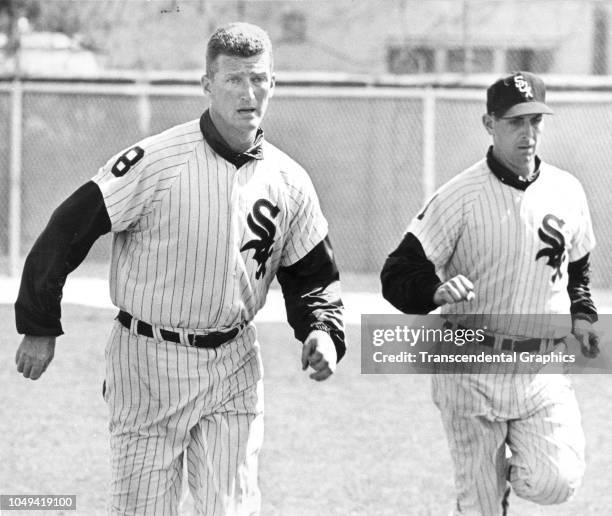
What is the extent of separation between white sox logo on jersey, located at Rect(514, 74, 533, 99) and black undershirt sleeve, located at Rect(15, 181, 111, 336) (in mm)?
1943

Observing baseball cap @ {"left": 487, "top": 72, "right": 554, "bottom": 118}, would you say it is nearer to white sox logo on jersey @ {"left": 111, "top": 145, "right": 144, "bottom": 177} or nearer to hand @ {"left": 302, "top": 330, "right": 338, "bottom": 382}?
hand @ {"left": 302, "top": 330, "right": 338, "bottom": 382}

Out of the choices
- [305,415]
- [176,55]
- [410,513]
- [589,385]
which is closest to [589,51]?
[176,55]

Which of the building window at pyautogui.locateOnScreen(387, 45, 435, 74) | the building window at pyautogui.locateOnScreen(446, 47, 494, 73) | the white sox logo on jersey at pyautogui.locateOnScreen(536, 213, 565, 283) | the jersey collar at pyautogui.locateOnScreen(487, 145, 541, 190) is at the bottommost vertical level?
the white sox logo on jersey at pyautogui.locateOnScreen(536, 213, 565, 283)

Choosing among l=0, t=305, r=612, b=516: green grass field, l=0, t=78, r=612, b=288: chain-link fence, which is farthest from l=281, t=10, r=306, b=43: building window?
l=0, t=305, r=612, b=516: green grass field

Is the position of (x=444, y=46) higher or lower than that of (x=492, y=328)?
higher

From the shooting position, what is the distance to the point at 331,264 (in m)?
4.30

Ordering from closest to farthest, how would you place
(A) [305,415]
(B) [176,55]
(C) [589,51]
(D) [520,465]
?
(D) [520,465], (A) [305,415], (B) [176,55], (C) [589,51]

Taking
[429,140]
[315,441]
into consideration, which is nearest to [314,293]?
[315,441]

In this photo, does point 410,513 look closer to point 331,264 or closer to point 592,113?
point 331,264

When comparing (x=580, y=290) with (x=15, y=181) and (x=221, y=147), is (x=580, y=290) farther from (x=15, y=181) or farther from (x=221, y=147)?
(x=15, y=181)

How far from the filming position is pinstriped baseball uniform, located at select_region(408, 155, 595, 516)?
15.9ft

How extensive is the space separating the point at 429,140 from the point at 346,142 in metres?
1.20

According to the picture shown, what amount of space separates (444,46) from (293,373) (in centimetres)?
684

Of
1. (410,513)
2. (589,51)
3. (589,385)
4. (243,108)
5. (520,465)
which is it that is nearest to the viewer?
(243,108)
